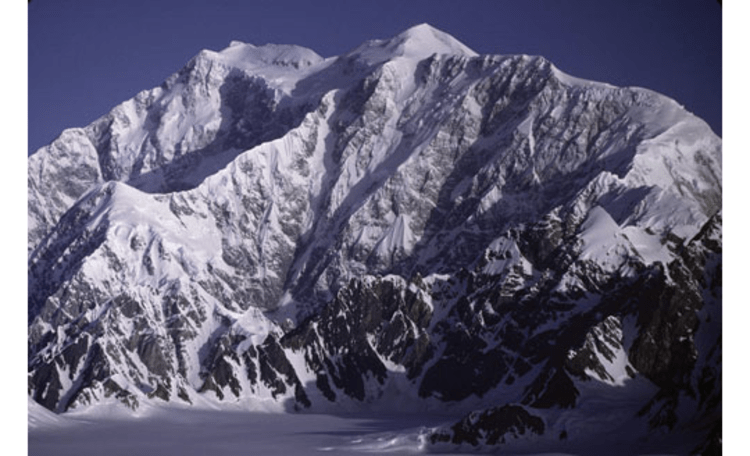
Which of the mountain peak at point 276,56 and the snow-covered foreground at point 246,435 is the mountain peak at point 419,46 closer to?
the mountain peak at point 276,56

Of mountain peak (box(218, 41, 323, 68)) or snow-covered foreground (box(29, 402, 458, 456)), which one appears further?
mountain peak (box(218, 41, 323, 68))

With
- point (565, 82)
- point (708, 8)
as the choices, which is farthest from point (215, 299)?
point (708, 8)

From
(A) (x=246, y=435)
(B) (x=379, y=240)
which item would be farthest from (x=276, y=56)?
(A) (x=246, y=435)

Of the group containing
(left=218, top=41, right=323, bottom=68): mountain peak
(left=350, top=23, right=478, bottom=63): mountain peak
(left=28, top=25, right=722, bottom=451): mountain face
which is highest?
(left=218, top=41, right=323, bottom=68): mountain peak

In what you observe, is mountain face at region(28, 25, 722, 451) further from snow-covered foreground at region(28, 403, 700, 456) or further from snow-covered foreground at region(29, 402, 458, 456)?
snow-covered foreground at region(29, 402, 458, 456)

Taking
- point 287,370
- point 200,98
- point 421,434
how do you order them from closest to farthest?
point 421,434, point 287,370, point 200,98

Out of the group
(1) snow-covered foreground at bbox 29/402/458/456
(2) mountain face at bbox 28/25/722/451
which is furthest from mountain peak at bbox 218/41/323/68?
(1) snow-covered foreground at bbox 29/402/458/456

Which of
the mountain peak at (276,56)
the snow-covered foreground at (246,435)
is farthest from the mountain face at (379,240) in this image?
the snow-covered foreground at (246,435)

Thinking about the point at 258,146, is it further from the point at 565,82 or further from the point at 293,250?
the point at 565,82
